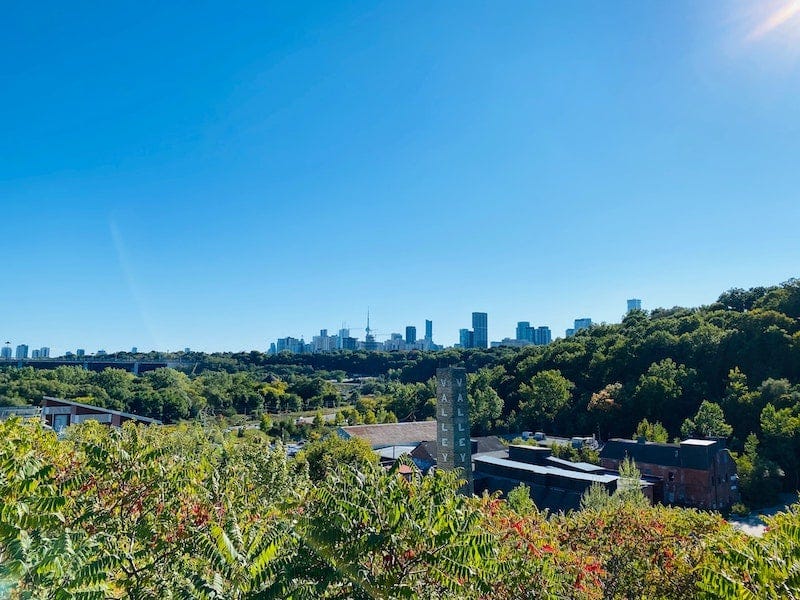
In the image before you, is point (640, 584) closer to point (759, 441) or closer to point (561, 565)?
point (561, 565)

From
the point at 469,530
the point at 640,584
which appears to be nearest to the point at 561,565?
the point at 640,584

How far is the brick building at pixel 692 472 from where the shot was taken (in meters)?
33.2

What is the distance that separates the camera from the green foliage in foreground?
4.47m

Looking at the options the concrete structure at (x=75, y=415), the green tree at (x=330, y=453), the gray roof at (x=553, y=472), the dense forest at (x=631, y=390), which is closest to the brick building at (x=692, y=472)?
the dense forest at (x=631, y=390)

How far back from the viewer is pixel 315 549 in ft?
14.8

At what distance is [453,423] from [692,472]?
64.5 feet

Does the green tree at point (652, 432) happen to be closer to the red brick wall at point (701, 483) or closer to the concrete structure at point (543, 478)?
the red brick wall at point (701, 483)

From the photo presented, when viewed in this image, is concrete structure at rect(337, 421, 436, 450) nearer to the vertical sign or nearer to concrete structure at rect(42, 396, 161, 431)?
concrete structure at rect(42, 396, 161, 431)

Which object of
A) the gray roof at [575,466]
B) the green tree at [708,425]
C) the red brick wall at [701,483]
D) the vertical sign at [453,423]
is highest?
the vertical sign at [453,423]

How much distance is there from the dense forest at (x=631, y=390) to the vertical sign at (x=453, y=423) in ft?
75.2

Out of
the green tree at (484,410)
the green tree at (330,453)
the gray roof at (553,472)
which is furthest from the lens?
the green tree at (484,410)

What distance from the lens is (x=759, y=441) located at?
39094 mm

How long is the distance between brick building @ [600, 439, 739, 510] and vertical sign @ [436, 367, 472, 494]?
55.3 ft

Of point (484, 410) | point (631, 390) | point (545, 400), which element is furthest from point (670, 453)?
point (484, 410)
